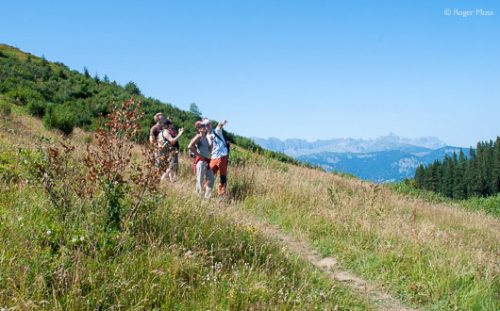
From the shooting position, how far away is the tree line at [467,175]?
102m

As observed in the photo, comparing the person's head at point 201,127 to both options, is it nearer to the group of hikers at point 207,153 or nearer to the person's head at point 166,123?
the group of hikers at point 207,153

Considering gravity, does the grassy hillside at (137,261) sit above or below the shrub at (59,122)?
below

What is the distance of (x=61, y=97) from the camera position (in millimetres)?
28766

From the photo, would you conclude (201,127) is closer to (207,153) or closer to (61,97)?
(207,153)

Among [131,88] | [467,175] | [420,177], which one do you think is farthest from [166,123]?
[420,177]

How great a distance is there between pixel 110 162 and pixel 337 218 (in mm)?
4878

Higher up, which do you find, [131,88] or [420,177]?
[131,88]

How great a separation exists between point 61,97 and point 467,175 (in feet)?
360

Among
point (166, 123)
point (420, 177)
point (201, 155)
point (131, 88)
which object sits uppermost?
point (131, 88)

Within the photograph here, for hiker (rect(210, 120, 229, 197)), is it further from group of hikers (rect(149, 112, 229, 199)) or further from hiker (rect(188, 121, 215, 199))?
hiker (rect(188, 121, 215, 199))

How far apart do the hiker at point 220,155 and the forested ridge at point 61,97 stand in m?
6.13

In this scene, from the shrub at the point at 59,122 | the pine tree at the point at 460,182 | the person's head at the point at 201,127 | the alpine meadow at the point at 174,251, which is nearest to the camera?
the alpine meadow at the point at 174,251

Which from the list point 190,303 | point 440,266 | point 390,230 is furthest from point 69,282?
point 390,230

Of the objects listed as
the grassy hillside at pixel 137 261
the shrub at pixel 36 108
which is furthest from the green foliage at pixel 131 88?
the grassy hillside at pixel 137 261
